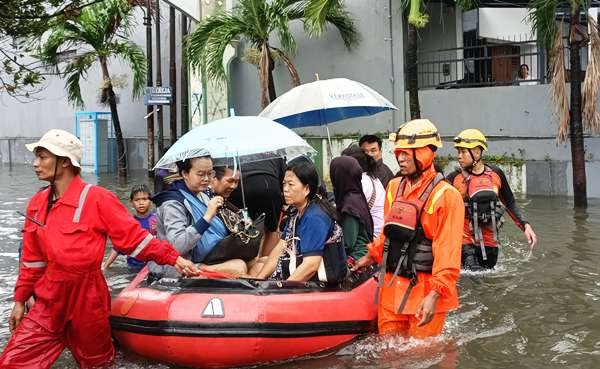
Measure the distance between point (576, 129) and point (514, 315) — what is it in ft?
22.3

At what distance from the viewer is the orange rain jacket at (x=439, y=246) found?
4.91m

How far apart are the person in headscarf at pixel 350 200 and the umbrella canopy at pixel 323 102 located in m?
2.49

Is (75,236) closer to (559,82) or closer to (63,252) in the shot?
(63,252)

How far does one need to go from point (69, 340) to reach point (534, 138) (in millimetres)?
11996

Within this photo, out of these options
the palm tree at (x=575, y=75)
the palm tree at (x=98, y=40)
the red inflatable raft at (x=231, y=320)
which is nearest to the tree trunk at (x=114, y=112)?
the palm tree at (x=98, y=40)

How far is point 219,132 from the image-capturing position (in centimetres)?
627

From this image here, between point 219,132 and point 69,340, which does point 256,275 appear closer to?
point 219,132

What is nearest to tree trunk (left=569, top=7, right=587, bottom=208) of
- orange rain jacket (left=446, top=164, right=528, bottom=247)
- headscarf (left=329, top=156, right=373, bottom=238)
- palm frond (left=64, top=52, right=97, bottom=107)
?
orange rain jacket (left=446, top=164, right=528, bottom=247)

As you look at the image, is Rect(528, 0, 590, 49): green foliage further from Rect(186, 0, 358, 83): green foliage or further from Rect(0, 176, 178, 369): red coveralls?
Rect(0, 176, 178, 369): red coveralls

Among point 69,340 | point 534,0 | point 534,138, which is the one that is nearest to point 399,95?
point 534,138

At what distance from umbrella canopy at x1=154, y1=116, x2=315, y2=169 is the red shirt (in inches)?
41.1

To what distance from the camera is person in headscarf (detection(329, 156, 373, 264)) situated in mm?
6266

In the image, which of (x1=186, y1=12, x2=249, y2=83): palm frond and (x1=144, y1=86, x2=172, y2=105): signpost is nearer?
(x1=186, y1=12, x2=249, y2=83): palm frond

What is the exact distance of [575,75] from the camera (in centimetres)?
1288
